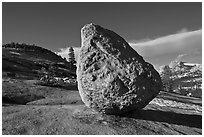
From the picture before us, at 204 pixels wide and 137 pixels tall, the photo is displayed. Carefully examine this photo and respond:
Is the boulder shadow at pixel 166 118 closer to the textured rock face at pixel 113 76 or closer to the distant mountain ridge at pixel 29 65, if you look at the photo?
the textured rock face at pixel 113 76

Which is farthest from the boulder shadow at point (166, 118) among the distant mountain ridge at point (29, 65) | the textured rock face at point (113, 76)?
the distant mountain ridge at point (29, 65)

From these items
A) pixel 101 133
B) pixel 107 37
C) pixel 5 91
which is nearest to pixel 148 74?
pixel 107 37

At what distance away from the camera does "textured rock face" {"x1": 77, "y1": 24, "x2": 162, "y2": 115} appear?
10758 mm

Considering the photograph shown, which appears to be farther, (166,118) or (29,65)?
(29,65)

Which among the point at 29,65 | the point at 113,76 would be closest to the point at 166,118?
the point at 113,76

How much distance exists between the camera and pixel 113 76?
10875 millimetres

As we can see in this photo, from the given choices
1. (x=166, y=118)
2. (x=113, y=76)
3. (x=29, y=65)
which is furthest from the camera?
(x=29, y=65)

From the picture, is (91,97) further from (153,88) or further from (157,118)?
(157,118)

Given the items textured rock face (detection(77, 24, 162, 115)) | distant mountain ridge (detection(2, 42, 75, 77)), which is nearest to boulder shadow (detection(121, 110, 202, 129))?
textured rock face (detection(77, 24, 162, 115))

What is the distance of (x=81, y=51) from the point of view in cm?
1244

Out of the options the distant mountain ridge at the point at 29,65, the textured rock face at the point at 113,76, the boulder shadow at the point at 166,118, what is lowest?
the boulder shadow at the point at 166,118

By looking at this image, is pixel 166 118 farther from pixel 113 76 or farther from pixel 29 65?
pixel 29 65

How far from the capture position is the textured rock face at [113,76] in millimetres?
10758

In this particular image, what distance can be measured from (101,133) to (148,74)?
13.9 feet
